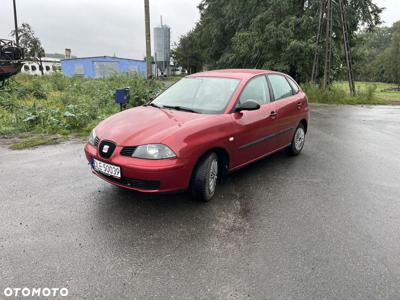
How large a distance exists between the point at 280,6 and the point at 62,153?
19.7m

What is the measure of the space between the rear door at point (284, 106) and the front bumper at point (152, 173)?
2239 mm

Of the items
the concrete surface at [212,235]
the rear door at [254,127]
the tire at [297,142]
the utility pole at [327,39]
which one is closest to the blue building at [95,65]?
the utility pole at [327,39]

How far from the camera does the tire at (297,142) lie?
6.05 metres

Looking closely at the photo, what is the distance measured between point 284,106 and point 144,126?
2.59m

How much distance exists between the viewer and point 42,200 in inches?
161

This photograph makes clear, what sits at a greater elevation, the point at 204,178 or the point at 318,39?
the point at 318,39

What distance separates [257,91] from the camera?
497 cm

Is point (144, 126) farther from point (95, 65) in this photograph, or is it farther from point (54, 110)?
point (95, 65)

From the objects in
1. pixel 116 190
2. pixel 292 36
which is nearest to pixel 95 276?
pixel 116 190

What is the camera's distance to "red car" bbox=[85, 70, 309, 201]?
3.57 meters

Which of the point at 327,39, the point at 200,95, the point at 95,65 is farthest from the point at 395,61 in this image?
the point at 200,95

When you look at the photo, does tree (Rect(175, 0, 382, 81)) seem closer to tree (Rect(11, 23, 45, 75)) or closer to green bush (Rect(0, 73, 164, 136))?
green bush (Rect(0, 73, 164, 136))

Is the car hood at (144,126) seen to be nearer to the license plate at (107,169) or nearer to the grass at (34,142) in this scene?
the license plate at (107,169)
